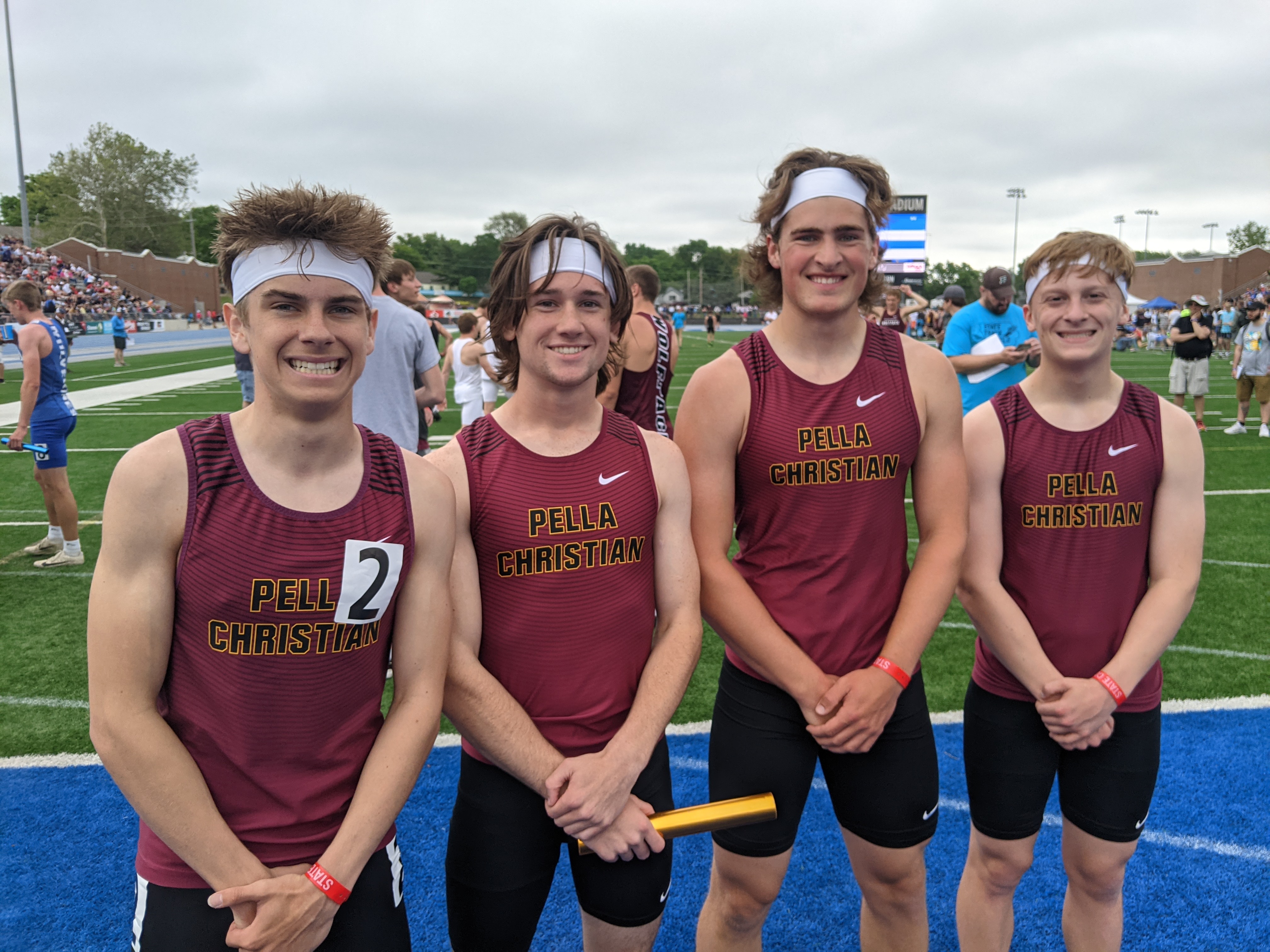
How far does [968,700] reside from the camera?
2500mm

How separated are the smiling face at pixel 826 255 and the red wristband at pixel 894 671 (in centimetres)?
95

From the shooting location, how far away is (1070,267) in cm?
233

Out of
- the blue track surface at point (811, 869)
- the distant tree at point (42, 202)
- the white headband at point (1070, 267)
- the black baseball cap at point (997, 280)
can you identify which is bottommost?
the blue track surface at point (811, 869)

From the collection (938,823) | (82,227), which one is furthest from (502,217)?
(938,823)

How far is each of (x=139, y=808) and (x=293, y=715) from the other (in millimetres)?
316

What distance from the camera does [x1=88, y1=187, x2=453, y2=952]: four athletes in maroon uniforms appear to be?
5.25 feet

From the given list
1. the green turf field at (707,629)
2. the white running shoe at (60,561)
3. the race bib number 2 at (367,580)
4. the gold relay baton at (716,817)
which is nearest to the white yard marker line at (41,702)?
the green turf field at (707,629)

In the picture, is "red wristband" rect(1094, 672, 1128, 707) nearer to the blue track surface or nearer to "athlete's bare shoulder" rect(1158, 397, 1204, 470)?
"athlete's bare shoulder" rect(1158, 397, 1204, 470)

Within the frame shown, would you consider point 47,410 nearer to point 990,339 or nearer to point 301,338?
point 301,338

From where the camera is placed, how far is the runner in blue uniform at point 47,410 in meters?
6.60

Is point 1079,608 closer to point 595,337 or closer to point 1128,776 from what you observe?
point 1128,776

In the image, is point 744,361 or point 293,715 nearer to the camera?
point 293,715

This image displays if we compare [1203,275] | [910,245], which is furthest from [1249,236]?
[910,245]

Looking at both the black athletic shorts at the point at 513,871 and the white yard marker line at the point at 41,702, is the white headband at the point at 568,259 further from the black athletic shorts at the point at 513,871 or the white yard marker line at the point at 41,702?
the white yard marker line at the point at 41,702
